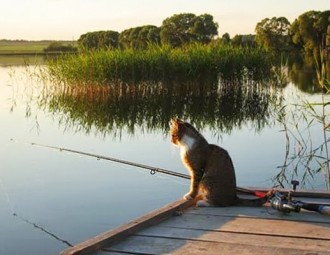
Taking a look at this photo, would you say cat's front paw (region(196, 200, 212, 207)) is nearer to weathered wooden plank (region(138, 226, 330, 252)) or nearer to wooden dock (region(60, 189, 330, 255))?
wooden dock (region(60, 189, 330, 255))

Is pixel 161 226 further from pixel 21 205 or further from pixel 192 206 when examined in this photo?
pixel 21 205

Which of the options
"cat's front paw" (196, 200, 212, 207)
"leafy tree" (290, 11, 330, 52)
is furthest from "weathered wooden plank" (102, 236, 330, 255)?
"leafy tree" (290, 11, 330, 52)

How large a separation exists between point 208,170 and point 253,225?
78 centimetres

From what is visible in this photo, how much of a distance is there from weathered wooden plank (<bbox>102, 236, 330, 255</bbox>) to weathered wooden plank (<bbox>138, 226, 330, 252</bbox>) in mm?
67

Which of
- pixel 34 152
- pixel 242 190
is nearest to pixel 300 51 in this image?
pixel 34 152

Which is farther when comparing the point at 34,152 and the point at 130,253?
the point at 34,152

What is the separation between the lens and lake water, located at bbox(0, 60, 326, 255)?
723cm

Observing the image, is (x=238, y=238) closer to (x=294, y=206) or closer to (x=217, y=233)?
(x=217, y=233)

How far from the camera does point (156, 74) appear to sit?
1962 cm

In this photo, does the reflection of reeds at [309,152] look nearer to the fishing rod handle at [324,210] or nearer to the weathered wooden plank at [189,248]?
the fishing rod handle at [324,210]

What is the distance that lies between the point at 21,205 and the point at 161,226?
11.8 feet

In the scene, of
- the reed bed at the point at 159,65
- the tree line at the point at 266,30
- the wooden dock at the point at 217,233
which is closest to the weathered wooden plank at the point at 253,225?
the wooden dock at the point at 217,233

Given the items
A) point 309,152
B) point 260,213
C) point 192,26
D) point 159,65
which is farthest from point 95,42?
point 192,26

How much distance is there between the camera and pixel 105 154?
11.5 m
